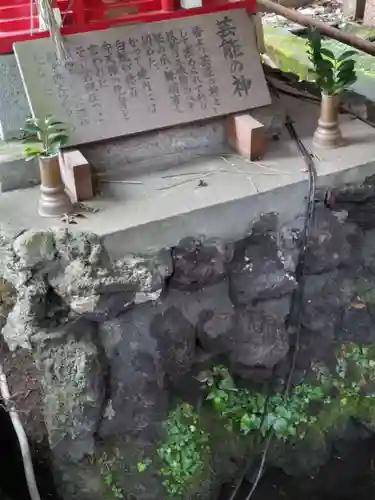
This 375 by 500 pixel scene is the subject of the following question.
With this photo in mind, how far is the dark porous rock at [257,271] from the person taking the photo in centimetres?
253

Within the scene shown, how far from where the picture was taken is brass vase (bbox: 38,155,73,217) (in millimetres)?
2215

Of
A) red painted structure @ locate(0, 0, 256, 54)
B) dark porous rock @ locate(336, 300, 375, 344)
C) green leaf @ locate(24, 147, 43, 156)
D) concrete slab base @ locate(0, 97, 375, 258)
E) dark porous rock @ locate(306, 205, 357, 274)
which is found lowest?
dark porous rock @ locate(336, 300, 375, 344)

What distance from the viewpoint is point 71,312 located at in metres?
2.29

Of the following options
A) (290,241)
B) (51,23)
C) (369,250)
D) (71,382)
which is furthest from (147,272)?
(369,250)

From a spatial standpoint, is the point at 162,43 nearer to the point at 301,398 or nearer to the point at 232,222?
the point at 232,222

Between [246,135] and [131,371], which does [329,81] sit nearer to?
[246,135]

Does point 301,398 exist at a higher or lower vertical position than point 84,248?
lower

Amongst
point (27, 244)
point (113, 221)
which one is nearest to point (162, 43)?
point (113, 221)

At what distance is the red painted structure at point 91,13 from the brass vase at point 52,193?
59 cm

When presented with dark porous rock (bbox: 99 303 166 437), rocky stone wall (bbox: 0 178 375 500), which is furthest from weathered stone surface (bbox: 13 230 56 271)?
dark porous rock (bbox: 99 303 166 437)

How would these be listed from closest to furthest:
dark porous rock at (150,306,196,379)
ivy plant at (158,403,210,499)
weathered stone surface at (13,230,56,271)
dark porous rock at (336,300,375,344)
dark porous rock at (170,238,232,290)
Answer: weathered stone surface at (13,230,56,271)
dark porous rock at (170,238,232,290)
dark porous rock at (150,306,196,379)
ivy plant at (158,403,210,499)
dark porous rock at (336,300,375,344)

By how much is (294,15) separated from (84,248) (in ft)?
15.2

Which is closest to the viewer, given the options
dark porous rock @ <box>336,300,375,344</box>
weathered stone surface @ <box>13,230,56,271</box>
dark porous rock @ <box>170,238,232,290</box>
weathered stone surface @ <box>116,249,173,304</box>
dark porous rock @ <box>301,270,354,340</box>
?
weathered stone surface @ <box>13,230,56,271</box>

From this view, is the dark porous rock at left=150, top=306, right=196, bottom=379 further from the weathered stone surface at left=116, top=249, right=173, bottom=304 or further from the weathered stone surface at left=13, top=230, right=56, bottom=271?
the weathered stone surface at left=13, top=230, right=56, bottom=271
